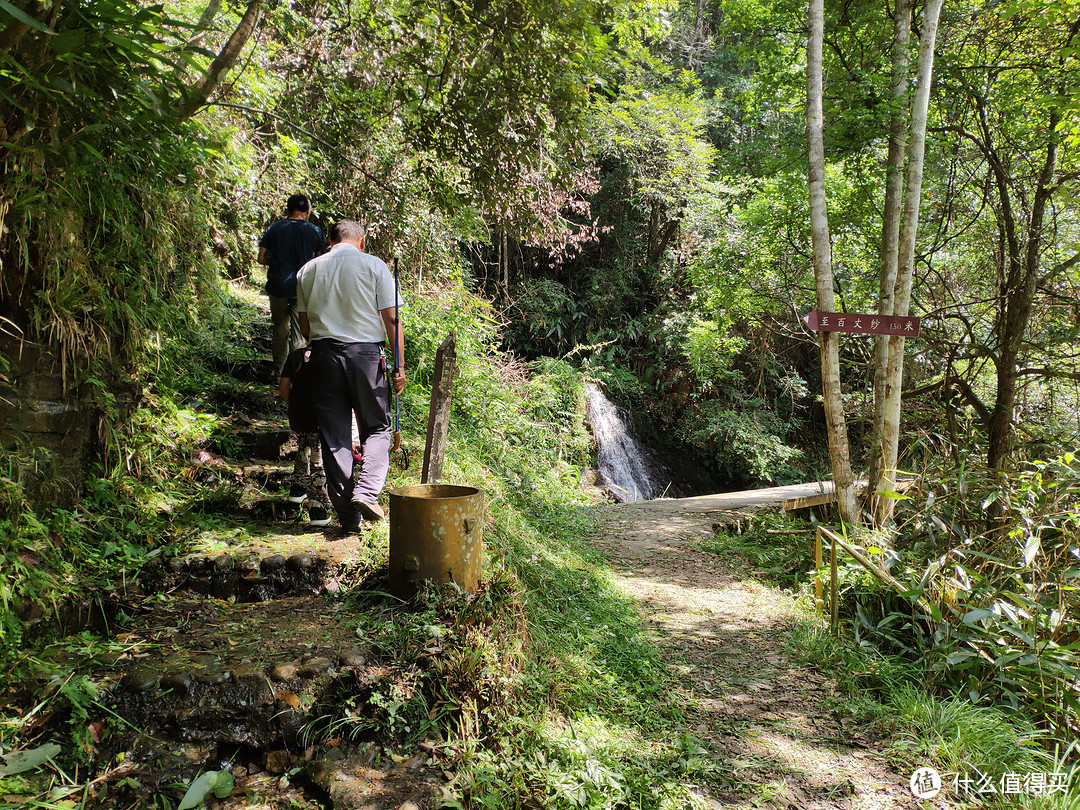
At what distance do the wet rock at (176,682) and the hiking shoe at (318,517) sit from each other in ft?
4.86

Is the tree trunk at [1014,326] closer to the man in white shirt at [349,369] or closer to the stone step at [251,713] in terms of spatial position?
the man in white shirt at [349,369]

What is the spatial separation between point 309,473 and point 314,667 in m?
1.98

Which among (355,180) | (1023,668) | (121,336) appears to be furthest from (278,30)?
(1023,668)

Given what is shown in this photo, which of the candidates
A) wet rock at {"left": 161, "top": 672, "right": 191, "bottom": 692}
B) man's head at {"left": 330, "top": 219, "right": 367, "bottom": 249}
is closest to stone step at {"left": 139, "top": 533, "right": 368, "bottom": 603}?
wet rock at {"left": 161, "top": 672, "right": 191, "bottom": 692}

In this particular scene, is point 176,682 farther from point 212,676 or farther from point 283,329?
point 283,329

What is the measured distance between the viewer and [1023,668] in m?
3.53

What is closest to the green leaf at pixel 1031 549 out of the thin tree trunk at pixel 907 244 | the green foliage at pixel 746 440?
the thin tree trunk at pixel 907 244

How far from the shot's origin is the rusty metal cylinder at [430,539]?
120 inches

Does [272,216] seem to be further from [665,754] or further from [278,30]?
[665,754]

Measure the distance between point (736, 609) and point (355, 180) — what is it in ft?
20.8

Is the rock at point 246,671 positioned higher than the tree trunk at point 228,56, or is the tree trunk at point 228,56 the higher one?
the tree trunk at point 228,56

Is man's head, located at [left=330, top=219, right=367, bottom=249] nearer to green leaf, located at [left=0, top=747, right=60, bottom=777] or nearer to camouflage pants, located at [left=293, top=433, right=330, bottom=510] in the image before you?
camouflage pants, located at [left=293, top=433, right=330, bottom=510]

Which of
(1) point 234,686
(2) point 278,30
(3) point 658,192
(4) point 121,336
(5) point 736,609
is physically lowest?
(5) point 736,609

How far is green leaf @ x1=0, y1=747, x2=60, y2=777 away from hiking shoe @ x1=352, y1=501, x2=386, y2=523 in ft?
5.55
